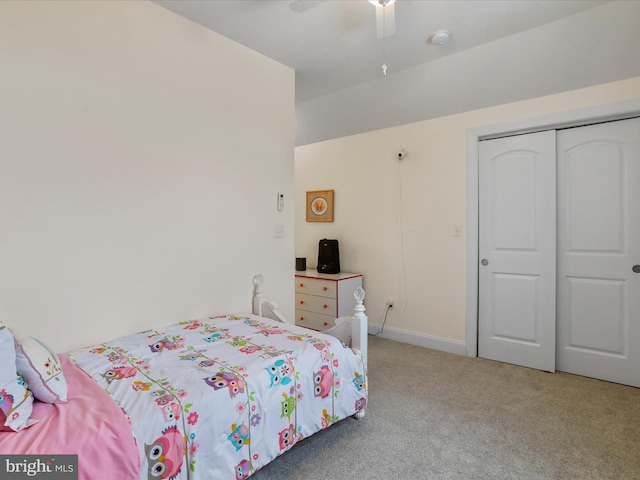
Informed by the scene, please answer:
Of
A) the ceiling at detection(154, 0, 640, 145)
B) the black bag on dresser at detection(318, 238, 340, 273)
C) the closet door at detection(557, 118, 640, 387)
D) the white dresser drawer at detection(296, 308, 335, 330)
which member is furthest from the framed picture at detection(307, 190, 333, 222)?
the closet door at detection(557, 118, 640, 387)

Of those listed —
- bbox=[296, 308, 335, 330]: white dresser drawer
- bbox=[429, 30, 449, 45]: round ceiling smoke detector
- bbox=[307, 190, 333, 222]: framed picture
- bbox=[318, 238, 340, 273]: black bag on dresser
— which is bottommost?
bbox=[296, 308, 335, 330]: white dresser drawer

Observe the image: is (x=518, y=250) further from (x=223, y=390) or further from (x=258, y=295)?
(x=223, y=390)

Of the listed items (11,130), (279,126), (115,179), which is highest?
(279,126)

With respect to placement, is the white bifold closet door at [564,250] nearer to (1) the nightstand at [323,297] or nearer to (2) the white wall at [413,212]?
(2) the white wall at [413,212]

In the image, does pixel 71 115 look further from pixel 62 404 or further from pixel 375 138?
pixel 375 138

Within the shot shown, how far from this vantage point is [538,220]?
2.96m

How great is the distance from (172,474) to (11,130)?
1.73 metres

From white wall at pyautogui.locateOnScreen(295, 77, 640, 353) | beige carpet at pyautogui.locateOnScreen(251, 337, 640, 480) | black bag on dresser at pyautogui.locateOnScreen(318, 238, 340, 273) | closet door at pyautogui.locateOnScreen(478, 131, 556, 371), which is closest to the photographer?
beige carpet at pyautogui.locateOnScreen(251, 337, 640, 480)

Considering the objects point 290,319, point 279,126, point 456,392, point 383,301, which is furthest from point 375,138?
point 456,392

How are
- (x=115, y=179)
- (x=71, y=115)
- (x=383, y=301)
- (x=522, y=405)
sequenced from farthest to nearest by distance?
(x=383, y=301) → (x=522, y=405) → (x=115, y=179) → (x=71, y=115)

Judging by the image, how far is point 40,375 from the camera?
1.29 metres

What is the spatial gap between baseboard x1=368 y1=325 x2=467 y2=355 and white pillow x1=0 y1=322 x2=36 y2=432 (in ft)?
10.3

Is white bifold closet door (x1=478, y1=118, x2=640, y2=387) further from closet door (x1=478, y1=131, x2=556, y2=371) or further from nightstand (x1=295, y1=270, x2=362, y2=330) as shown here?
nightstand (x1=295, y1=270, x2=362, y2=330)

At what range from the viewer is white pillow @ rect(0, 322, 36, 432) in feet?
3.70
